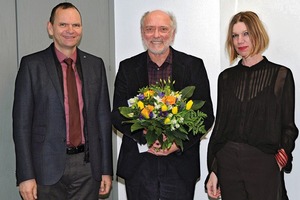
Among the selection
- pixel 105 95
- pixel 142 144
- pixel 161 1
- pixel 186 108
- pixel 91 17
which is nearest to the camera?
pixel 186 108

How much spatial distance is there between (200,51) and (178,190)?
5.26 feet

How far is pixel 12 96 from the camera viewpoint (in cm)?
304

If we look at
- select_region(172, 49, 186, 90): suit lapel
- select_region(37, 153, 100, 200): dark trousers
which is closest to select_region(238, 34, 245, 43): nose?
select_region(172, 49, 186, 90): suit lapel

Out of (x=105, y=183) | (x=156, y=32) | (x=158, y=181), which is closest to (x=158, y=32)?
(x=156, y=32)

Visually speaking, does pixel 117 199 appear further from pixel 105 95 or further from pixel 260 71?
pixel 260 71

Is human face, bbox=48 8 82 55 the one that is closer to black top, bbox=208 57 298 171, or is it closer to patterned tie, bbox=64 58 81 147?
patterned tie, bbox=64 58 81 147

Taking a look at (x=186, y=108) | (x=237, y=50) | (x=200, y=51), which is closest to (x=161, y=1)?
(x=200, y=51)

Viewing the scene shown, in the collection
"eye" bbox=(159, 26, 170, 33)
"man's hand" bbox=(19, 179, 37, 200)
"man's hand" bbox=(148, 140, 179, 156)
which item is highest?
"eye" bbox=(159, 26, 170, 33)

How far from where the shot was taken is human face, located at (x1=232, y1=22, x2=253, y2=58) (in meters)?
2.93

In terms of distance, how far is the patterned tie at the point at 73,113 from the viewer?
2.86 m

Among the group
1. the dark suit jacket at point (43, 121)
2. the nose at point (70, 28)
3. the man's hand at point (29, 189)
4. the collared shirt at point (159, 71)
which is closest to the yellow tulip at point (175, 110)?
the collared shirt at point (159, 71)

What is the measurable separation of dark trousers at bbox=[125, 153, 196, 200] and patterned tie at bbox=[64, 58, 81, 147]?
49 centimetres

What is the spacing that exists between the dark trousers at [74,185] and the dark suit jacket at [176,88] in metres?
0.24

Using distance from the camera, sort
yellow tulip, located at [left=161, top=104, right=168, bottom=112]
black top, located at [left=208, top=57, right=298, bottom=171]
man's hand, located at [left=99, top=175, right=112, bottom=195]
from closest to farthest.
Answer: yellow tulip, located at [left=161, top=104, right=168, bottom=112], black top, located at [left=208, top=57, right=298, bottom=171], man's hand, located at [left=99, top=175, right=112, bottom=195]
